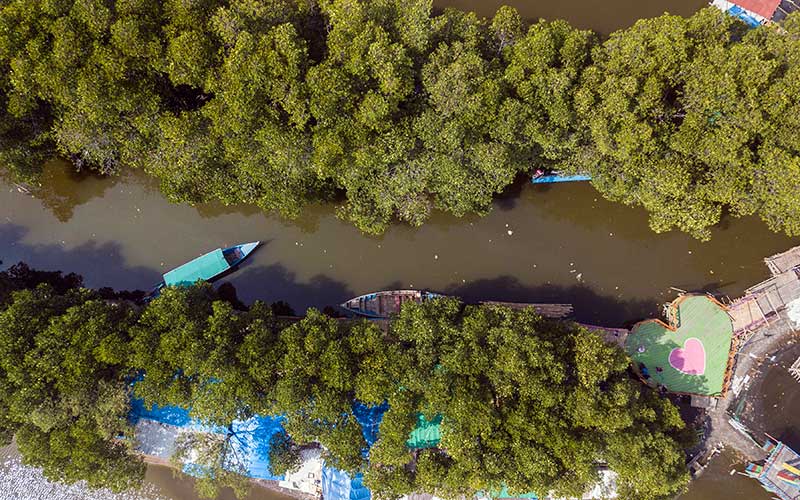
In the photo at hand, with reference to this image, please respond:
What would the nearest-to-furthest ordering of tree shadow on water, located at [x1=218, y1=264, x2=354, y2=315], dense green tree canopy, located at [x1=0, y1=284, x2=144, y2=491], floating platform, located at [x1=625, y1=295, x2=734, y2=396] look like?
dense green tree canopy, located at [x1=0, y1=284, x2=144, y2=491] < floating platform, located at [x1=625, y1=295, x2=734, y2=396] < tree shadow on water, located at [x1=218, y1=264, x2=354, y2=315]

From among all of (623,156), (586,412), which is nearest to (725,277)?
(623,156)

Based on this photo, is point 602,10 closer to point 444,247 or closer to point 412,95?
point 412,95

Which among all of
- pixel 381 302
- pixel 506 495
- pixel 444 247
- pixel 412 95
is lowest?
pixel 506 495

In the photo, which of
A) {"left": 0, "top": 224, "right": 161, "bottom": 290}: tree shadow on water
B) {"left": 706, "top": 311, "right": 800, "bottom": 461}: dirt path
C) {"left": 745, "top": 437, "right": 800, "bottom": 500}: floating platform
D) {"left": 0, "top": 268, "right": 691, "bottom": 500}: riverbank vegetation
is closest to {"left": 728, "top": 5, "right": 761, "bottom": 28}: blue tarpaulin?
{"left": 706, "top": 311, "right": 800, "bottom": 461}: dirt path

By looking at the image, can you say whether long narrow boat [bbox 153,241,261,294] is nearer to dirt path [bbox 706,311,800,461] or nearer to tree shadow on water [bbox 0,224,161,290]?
tree shadow on water [bbox 0,224,161,290]

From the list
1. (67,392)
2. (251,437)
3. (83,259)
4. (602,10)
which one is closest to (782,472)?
(602,10)

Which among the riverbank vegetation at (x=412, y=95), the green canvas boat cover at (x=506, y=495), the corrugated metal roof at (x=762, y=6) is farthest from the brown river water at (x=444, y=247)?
the green canvas boat cover at (x=506, y=495)
